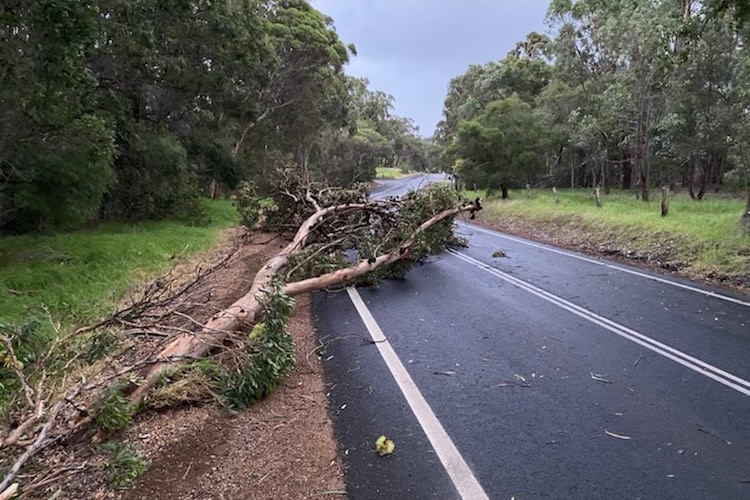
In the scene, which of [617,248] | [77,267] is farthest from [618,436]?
[617,248]

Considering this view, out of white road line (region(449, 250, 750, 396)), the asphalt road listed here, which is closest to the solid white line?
the asphalt road

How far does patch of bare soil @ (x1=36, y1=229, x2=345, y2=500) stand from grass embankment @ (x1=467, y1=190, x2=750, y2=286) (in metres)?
8.78

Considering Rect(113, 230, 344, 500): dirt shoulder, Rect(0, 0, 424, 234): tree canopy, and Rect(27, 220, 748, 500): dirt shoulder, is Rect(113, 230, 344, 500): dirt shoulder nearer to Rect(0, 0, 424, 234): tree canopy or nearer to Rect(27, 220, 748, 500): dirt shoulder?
Rect(27, 220, 748, 500): dirt shoulder

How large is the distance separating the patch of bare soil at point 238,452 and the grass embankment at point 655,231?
8.78m

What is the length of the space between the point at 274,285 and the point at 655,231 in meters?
11.4

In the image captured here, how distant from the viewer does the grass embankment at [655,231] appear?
10.2m

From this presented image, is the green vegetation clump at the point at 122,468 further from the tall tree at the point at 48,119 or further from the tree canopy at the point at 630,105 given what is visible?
the tree canopy at the point at 630,105

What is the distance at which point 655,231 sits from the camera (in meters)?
13.0

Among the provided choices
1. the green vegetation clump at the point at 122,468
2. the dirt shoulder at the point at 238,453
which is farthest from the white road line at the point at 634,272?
the green vegetation clump at the point at 122,468

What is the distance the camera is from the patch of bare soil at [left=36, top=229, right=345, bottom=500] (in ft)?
10.5

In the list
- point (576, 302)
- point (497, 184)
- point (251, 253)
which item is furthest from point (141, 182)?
point (497, 184)

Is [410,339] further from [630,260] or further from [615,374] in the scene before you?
[630,260]

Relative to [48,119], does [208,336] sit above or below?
below

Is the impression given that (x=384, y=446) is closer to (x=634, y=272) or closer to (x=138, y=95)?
(x=634, y=272)
